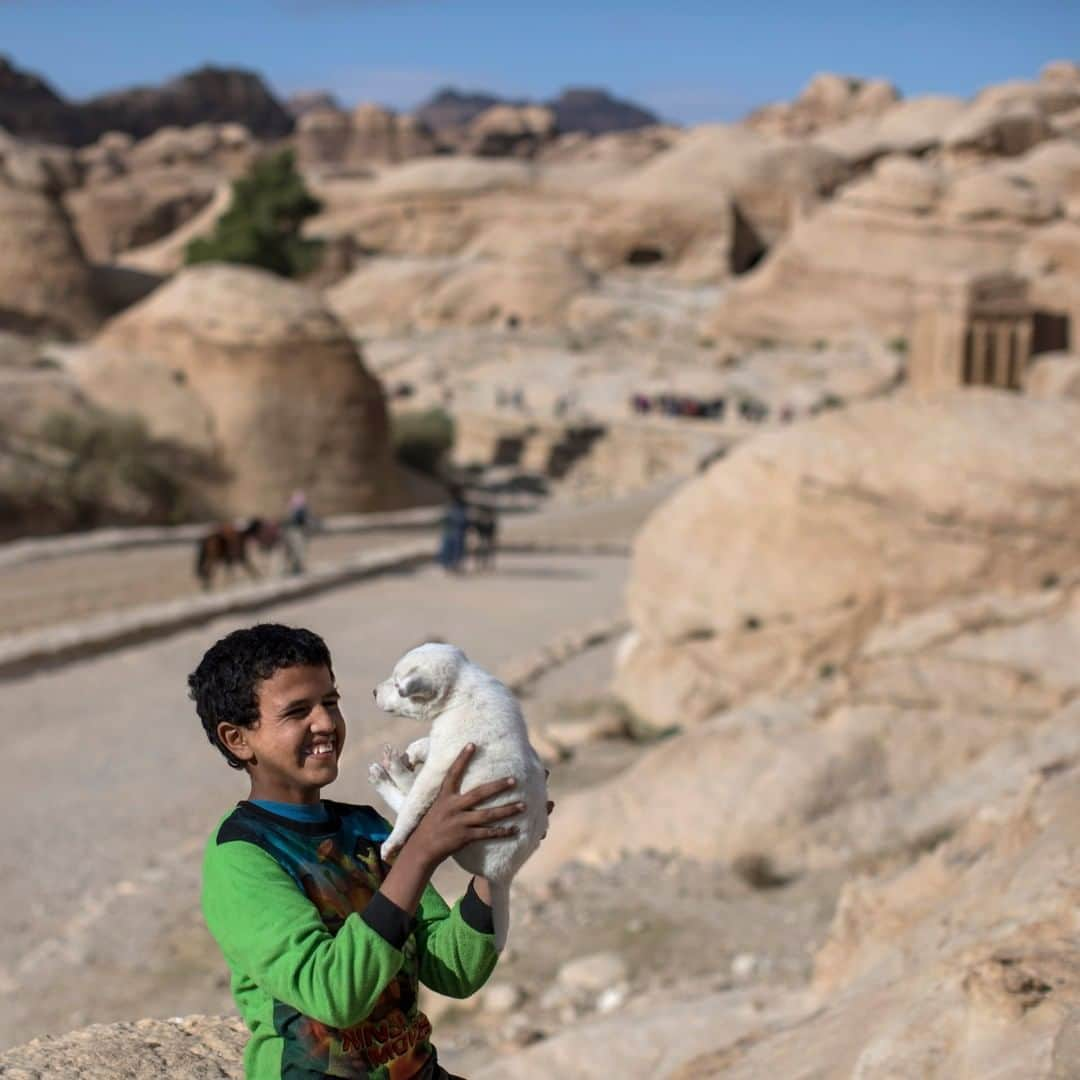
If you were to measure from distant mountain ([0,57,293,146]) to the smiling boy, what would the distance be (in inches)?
3411

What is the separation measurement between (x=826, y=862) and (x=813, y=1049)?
3171 mm

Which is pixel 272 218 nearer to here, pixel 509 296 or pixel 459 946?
pixel 509 296

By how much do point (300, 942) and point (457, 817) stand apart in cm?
25

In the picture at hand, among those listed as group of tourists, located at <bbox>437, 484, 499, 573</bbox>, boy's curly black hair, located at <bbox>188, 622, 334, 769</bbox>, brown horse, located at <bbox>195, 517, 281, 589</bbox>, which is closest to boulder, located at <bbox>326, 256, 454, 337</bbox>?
group of tourists, located at <bbox>437, 484, 499, 573</bbox>

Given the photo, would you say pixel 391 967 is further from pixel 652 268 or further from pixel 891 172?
pixel 652 268

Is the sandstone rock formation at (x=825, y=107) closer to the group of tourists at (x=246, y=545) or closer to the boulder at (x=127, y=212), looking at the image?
the boulder at (x=127, y=212)

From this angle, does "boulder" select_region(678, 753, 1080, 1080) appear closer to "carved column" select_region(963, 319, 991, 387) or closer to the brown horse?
the brown horse

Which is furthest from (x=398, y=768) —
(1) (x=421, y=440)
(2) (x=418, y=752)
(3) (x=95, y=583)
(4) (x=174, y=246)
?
(4) (x=174, y=246)

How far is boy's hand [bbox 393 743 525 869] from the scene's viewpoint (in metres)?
1.93

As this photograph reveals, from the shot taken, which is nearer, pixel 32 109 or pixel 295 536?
pixel 295 536

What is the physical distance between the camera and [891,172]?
39.5m

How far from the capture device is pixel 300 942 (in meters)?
1.91

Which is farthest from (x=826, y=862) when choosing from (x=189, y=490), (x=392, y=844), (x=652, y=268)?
(x=652, y=268)

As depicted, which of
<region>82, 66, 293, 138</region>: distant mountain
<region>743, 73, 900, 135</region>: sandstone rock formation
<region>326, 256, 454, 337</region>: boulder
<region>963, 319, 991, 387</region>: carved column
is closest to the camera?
<region>963, 319, 991, 387</region>: carved column
